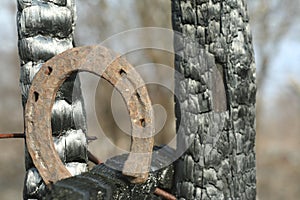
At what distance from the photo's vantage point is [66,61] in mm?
782

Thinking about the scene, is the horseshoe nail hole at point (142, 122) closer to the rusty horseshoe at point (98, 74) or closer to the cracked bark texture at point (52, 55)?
the rusty horseshoe at point (98, 74)

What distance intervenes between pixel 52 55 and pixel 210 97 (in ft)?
0.97

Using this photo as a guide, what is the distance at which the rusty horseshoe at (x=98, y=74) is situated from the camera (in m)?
0.76

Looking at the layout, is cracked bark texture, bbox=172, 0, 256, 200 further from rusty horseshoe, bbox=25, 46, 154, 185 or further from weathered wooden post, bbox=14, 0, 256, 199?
rusty horseshoe, bbox=25, 46, 154, 185

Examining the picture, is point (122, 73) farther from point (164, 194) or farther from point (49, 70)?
point (164, 194)

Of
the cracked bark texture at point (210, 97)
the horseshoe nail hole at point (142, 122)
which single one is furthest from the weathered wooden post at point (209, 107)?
the horseshoe nail hole at point (142, 122)

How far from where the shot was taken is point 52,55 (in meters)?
0.85

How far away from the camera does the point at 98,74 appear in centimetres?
76

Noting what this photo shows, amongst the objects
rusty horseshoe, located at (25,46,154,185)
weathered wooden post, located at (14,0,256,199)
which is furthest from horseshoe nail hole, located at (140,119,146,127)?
weathered wooden post, located at (14,0,256,199)

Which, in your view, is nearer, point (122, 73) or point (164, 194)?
point (122, 73)

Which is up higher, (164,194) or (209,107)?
(209,107)

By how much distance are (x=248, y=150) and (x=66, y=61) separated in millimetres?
408

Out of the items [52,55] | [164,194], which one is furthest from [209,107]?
[52,55]

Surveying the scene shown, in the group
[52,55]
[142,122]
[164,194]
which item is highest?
[52,55]
